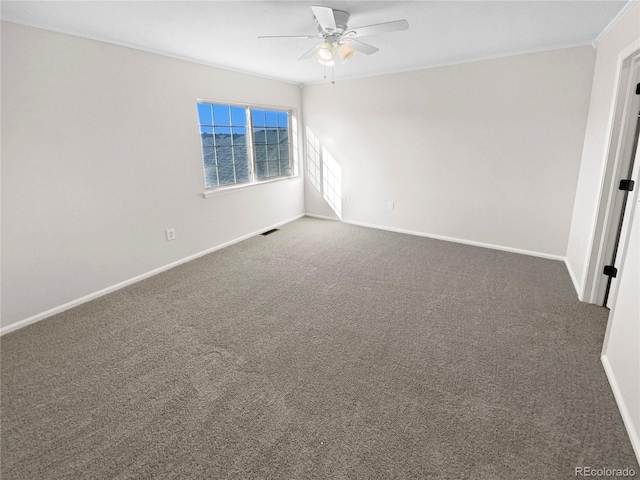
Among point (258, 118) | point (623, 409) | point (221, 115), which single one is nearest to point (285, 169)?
point (258, 118)

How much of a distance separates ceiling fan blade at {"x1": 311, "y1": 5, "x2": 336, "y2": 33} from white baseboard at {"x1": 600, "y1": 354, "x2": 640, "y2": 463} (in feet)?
8.95

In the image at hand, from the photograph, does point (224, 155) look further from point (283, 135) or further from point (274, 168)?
point (283, 135)

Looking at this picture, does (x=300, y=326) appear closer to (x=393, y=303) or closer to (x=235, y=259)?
(x=393, y=303)

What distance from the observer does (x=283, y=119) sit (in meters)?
5.32

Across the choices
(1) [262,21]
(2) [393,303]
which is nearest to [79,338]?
(2) [393,303]

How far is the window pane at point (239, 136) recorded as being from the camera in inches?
177

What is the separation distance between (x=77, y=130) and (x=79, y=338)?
67.6 inches

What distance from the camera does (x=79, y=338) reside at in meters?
2.45

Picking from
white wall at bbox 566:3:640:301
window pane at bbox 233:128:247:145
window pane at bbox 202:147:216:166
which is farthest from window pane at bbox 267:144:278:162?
white wall at bbox 566:3:640:301

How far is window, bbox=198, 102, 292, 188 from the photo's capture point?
13.6 feet

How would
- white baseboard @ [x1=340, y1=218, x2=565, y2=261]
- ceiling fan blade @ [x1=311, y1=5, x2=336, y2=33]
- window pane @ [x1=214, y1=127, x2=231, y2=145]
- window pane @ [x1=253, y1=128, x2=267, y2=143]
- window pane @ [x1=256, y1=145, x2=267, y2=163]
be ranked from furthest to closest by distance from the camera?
1. window pane @ [x1=256, y1=145, x2=267, y2=163]
2. window pane @ [x1=253, y1=128, x2=267, y2=143]
3. window pane @ [x1=214, y1=127, x2=231, y2=145]
4. white baseboard @ [x1=340, y1=218, x2=565, y2=261]
5. ceiling fan blade @ [x1=311, y1=5, x2=336, y2=33]

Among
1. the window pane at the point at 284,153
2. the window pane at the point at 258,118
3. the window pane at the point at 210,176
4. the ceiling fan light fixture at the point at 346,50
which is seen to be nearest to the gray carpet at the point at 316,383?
the window pane at the point at 210,176

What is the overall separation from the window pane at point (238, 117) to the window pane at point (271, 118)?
0.46 m

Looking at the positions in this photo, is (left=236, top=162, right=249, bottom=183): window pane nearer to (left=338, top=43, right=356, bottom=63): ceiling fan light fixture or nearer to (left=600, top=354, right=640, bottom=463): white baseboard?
(left=338, top=43, right=356, bottom=63): ceiling fan light fixture
